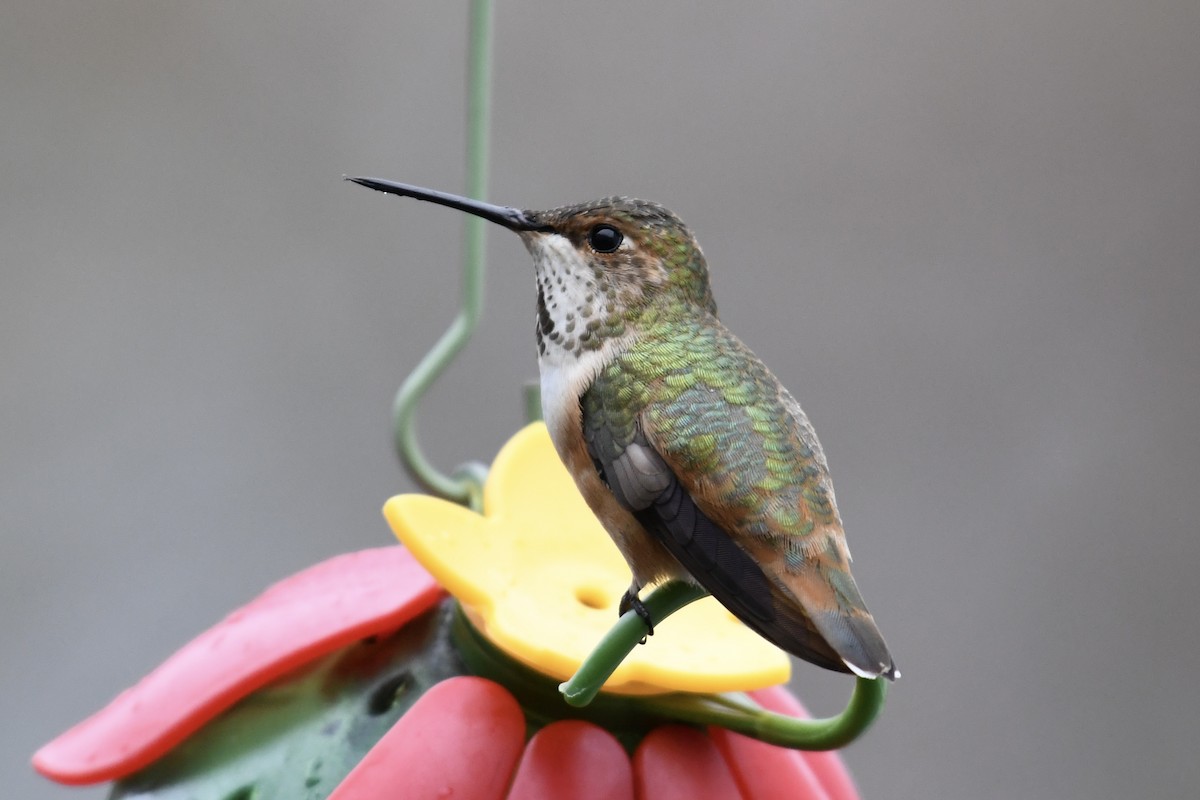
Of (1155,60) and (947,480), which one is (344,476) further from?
(1155,60)

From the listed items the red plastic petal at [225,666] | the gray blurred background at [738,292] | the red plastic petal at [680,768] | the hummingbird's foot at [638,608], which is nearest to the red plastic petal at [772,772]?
the red plastic petal at [680,768]

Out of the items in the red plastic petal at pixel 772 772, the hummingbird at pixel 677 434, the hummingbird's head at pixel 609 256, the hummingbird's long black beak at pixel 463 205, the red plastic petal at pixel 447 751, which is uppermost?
the hummingbird's long black beak at pixel 463 205

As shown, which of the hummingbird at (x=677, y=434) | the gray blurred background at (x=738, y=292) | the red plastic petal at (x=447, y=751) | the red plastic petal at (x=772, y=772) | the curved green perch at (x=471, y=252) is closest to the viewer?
the hummingbird at (x=677, y=434)

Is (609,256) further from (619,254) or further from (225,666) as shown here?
(225,666)

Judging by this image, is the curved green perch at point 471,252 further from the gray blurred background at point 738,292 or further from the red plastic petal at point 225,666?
the gray blurred background at point 738,292

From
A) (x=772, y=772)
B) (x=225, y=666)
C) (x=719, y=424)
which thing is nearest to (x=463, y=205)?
(x=719, y=424)

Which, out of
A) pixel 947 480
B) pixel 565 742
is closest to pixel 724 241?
pixel 947 480
